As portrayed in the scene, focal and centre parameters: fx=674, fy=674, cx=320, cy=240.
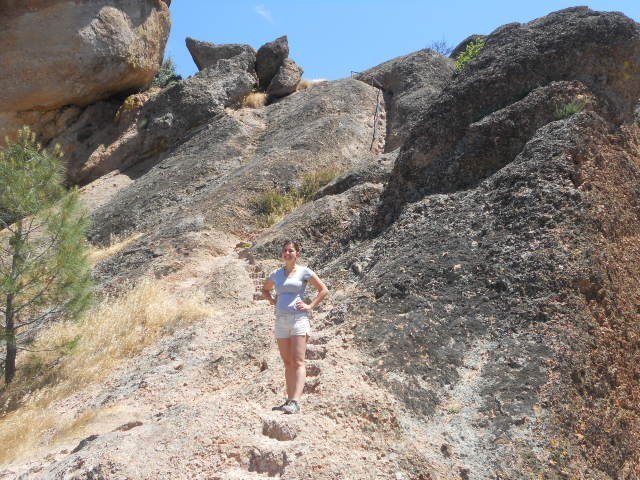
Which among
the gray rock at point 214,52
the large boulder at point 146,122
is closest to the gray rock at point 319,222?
the large boulder at point 146,122

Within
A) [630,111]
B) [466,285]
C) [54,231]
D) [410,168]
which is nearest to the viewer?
[466,285]

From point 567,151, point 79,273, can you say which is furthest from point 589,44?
point 79,273

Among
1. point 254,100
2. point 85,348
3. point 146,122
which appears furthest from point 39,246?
point 254,100

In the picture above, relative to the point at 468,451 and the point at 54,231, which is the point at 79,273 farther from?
the point at 468,451

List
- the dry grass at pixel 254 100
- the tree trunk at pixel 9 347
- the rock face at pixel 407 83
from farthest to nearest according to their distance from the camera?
the dry grass at pixel 254 100
the rock face at pixel 407 83
the tree trunk at pixel 9 347

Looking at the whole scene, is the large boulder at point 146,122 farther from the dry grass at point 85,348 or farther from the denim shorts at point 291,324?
the denim shorts at point 291,324

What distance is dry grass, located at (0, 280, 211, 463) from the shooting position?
7664mm

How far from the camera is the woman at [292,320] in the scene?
5.05 meters

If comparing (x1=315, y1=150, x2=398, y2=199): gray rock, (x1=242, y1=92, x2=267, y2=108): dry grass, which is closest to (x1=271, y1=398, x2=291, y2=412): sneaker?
(x1=315, y1=150, x2=398, y2=199): gray rock

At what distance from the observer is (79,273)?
30.3 ft

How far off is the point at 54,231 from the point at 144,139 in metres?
8.13

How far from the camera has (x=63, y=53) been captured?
1694 centimetres

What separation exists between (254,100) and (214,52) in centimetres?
316

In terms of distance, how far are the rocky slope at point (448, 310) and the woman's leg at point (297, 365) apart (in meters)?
0.13
